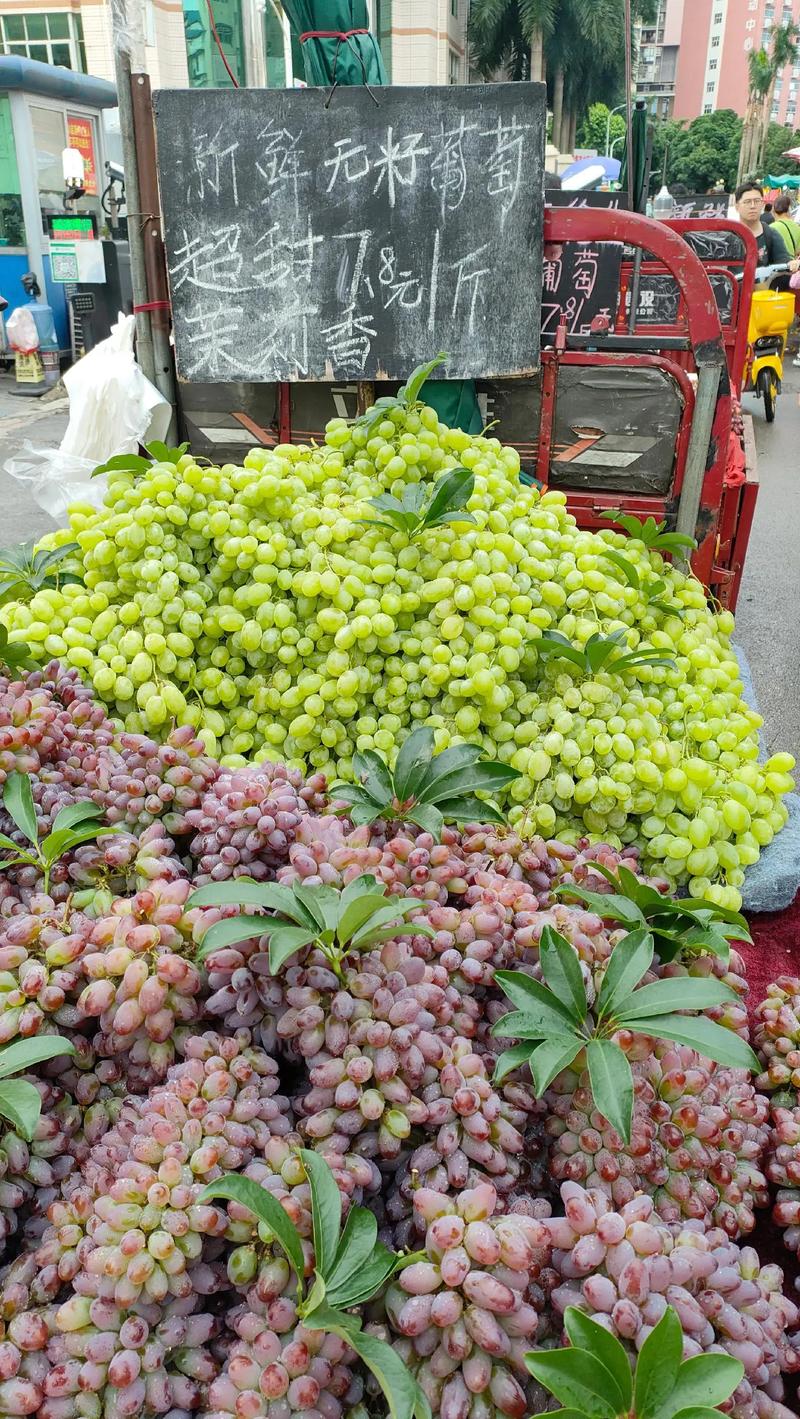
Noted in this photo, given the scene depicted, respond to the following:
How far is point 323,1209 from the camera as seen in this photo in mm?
854

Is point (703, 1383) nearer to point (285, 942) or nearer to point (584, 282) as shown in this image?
point (285, 942)

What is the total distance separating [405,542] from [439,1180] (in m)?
1.25

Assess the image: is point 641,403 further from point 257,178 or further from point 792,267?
point 792,267

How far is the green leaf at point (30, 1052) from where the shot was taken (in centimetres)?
96

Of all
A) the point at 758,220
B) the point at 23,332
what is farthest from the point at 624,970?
the point at 23,332

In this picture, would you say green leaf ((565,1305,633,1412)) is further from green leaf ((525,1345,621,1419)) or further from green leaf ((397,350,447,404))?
green leaf ((397,350,447,404))

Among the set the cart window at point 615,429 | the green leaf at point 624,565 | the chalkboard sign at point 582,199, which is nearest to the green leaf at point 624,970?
the green leaf at point 624,565

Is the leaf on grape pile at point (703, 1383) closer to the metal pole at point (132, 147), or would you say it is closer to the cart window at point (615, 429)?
the cart window at point (615, 429)

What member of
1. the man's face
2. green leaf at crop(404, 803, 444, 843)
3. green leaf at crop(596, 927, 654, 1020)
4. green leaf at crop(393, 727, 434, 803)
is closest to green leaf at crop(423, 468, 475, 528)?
green leaf at crop(393, 727, 434, 803)

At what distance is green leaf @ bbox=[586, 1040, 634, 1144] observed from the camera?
36.4 inches

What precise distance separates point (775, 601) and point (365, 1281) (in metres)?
5.01

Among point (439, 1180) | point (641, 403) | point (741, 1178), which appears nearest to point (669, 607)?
point (641, 403)

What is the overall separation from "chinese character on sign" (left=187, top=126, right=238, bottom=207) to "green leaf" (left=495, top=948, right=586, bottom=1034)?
248 cm

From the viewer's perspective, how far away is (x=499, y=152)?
8.74 ft
